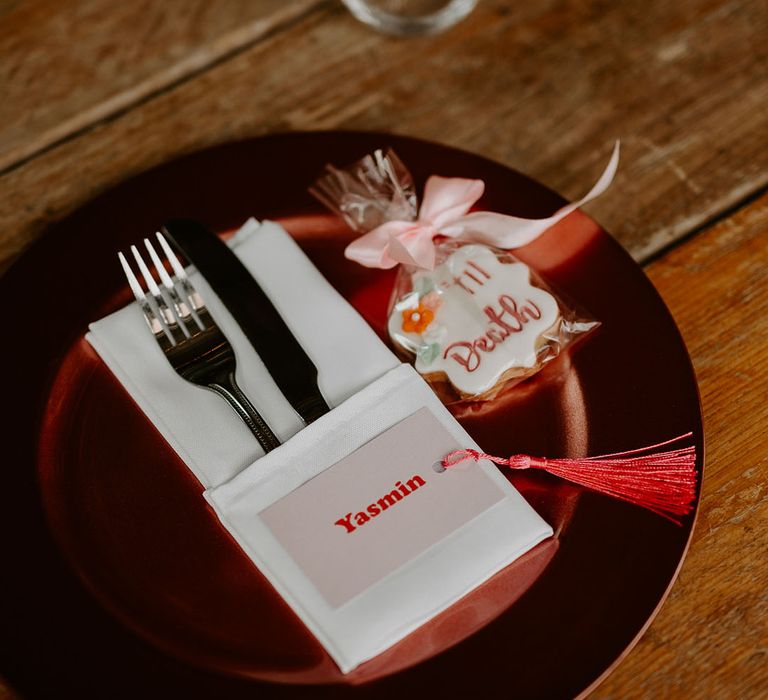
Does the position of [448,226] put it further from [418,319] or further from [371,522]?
[371,522]

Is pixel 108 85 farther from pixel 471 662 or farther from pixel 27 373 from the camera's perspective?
pixel 471 662

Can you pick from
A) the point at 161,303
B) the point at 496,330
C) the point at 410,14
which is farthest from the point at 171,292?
the point at 410,14

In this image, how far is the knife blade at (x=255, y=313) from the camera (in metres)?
0.73

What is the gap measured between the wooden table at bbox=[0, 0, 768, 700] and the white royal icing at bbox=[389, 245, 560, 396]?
208mm

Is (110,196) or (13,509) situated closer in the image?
(13,509)

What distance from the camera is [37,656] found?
619 millimetres

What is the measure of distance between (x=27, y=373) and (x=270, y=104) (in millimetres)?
452

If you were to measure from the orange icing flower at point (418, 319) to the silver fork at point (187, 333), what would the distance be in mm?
162

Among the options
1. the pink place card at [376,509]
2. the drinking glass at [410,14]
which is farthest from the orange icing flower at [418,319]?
the drinking glass at [410,14]

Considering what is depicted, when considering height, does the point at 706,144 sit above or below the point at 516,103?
below

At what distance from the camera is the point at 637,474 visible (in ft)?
2.27

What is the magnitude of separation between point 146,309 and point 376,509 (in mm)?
294


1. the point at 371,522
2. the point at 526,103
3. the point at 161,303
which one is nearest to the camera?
the point at 371,522

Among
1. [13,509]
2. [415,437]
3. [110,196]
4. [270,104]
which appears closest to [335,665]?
[415,437]
